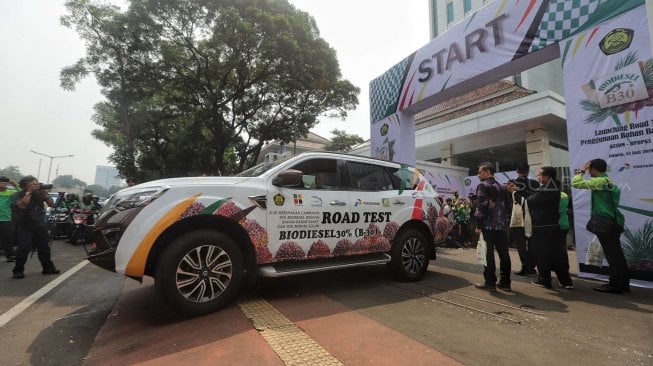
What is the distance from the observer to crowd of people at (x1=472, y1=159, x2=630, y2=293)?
4353 millimetres

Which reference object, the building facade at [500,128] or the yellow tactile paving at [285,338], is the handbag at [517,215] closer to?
the yellow tactile paving at [285,338]

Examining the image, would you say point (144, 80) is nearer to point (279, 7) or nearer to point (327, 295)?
point (279, 7)

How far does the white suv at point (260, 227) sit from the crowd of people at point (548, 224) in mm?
894

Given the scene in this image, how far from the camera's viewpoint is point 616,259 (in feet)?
14.2

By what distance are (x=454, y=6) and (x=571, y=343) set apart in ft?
103

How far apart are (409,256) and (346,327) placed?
210 cm

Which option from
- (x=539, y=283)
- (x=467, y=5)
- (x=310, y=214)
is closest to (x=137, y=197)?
(x=310, y=214)

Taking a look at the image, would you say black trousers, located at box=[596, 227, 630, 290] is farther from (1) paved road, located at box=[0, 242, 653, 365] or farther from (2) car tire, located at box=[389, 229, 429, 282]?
(2) car tire, located at box=[389, 229, 429, 282]

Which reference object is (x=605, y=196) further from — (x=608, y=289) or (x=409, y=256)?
(x=409, y=256)

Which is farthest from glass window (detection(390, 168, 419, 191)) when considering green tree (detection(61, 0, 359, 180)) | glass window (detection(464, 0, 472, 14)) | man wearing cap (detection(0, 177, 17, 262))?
glass window (detection(464, 0, 472, 14))

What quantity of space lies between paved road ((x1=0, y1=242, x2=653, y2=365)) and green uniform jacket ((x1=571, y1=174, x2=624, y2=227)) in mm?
1068

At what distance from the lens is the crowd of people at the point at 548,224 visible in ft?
14.3

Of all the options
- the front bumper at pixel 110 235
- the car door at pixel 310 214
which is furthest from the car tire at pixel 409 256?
the front bumper at pixel 110 235

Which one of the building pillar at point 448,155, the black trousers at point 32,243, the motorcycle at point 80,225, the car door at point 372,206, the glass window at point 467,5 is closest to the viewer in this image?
the car door at point 372,206
